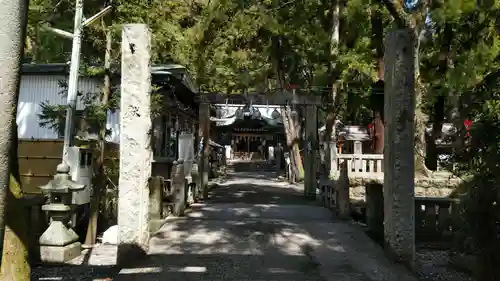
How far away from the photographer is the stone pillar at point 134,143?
21.2ft

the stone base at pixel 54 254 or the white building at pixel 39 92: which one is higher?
the white building at pixel 39 92

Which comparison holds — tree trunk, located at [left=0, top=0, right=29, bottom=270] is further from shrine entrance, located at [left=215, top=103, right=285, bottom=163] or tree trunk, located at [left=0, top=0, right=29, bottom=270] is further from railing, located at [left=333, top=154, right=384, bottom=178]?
shrine entrance, located at [left=215, top=103, right=285, bottom=163]

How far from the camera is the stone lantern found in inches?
308

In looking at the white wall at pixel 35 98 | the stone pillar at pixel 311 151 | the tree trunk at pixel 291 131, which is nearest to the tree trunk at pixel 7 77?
the stone pillar at pixel 311 151

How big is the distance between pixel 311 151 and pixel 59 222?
8711 millimetres

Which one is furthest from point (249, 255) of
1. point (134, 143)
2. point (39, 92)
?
point (39, 92)

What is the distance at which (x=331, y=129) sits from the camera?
56.6ft

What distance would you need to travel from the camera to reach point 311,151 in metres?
14.7

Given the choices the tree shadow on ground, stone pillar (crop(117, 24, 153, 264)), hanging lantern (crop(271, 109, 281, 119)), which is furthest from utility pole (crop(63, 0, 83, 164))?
hanging lantern (crop(271, 109, 281, 119))

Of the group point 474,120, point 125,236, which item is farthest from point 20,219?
point 474,120

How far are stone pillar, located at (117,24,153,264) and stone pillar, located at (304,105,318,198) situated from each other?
868 cm

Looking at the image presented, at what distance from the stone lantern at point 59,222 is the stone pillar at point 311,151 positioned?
8.30 m

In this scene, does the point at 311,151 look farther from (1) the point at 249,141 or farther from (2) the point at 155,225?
(1) the point at 249,141

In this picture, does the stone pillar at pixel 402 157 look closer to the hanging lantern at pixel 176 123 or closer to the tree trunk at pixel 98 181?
the tree trunk at pixel 98 181
